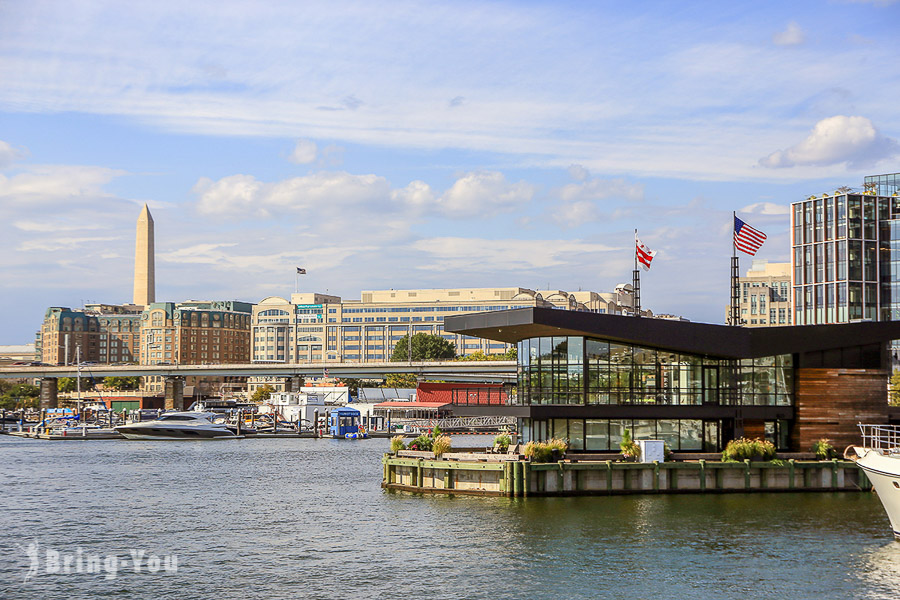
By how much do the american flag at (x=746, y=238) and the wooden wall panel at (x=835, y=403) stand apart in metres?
10.9

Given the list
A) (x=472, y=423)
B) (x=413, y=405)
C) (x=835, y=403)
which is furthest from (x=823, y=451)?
(x=413, y=405)

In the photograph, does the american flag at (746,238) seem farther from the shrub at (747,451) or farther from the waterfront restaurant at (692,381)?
the shrub at (747,451)

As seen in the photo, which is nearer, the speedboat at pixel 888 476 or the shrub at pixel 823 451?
the speedboat at pixel 888 476

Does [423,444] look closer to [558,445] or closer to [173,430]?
[558,445]

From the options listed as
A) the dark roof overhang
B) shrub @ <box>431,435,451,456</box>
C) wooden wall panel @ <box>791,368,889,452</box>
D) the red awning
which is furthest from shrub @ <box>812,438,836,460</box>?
the red awning

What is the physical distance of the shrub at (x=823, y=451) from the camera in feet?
201

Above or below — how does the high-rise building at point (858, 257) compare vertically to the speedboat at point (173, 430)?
above

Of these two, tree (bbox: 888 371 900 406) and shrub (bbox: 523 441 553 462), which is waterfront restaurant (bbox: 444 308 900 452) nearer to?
shrub (bbox: 523 441 553 462)

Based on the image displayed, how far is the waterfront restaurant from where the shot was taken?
61.9 meters

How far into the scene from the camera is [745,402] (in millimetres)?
64625

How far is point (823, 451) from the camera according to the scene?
2410 inches

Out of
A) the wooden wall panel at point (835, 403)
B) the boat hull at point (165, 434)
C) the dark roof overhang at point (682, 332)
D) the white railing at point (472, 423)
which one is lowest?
the boat hull at point (165, 434)

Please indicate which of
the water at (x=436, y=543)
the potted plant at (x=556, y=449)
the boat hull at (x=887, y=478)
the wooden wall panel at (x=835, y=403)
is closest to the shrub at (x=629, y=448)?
the water at (x=436, y=543)

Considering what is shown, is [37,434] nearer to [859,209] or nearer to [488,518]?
[488,518]
